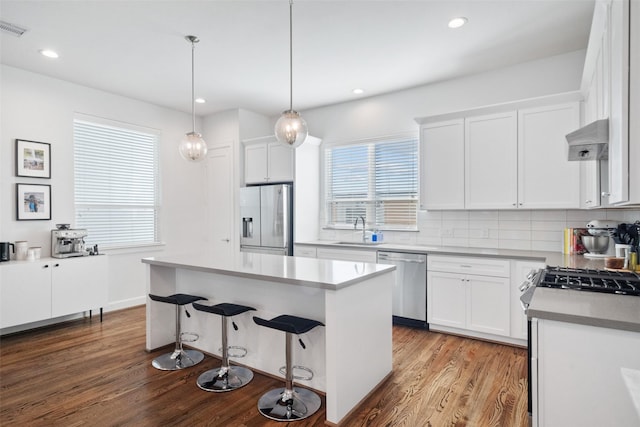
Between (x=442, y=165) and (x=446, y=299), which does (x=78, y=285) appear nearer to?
(x=446, y=299)

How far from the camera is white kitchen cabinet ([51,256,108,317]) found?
12.8 feet

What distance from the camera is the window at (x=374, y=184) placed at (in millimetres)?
4629

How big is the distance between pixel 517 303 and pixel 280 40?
337 cm

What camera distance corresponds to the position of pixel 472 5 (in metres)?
2.71

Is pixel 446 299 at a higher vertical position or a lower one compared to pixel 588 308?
lower

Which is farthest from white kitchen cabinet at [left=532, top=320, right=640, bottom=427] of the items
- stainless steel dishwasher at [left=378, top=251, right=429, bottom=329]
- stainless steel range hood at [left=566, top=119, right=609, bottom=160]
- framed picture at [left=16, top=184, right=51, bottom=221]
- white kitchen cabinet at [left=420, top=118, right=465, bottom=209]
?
framed picture at [left=16, top=184, right=51, bottom=221]

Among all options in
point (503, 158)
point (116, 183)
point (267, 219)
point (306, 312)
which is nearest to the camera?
point (306, 312)

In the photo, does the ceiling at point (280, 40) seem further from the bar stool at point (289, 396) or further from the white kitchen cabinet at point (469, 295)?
the bar stool at point (289, 396)

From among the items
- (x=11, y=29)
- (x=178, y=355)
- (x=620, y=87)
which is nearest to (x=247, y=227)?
(x=178, y=355)

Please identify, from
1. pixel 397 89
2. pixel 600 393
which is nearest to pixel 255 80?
pixel 397 89

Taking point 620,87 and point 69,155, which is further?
point 69,155

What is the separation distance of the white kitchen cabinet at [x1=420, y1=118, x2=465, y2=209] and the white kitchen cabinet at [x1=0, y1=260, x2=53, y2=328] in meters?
4.33

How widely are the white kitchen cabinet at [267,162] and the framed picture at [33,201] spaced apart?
250 centimetres

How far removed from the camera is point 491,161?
3.69 meters
